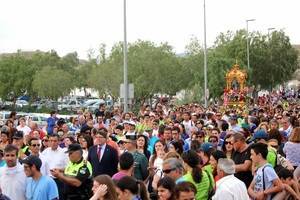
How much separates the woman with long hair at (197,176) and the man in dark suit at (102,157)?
362 centimetres

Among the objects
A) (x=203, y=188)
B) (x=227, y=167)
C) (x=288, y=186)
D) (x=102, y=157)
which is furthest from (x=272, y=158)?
(x=102, y=157)

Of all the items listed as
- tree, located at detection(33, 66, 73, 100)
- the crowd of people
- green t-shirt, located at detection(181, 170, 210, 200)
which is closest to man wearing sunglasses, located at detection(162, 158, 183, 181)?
the crowd of people

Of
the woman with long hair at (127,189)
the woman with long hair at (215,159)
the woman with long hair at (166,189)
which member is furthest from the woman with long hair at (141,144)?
the woman with long hair at (166,189)

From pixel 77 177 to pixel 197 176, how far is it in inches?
95.2

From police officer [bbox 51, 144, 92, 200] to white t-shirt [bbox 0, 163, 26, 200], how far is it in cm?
97

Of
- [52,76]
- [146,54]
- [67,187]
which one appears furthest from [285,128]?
[52,76]

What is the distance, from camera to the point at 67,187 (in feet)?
34.3

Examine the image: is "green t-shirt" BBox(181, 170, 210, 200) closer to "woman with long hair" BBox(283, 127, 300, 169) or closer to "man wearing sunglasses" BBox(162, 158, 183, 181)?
"man wearing sunglasses" BBox(162, 158, 183, 181)

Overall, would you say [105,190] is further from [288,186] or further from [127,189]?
[288,186]

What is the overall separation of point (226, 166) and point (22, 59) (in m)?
74.4

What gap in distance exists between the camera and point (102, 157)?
12133 millimetres

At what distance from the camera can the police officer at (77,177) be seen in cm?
1029

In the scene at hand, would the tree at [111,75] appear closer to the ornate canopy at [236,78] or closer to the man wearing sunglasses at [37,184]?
the ornate canopy at [236,78]

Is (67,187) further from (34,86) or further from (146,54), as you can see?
(34,86)
